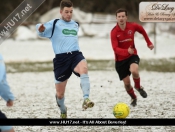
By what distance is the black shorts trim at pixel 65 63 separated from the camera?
18.1 ft

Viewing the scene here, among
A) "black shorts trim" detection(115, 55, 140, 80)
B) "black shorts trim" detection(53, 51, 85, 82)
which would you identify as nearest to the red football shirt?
"black shorts trim" detection(115, 55, 140, 80)

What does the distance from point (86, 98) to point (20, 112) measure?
1791 millimetres

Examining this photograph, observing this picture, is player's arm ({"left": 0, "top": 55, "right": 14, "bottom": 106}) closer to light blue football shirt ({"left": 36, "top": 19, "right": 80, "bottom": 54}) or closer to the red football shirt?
light blue football shirt ({"left": 36, "top": 19, "right": 80, "bottom": 54})

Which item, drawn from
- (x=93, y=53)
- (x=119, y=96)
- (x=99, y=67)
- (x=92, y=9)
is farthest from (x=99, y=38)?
(x=119, y=96)

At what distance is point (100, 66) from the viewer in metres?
12.7

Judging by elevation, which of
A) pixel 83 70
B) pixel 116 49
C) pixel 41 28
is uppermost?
pixel 41 28

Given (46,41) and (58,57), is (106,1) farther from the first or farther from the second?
(58,57)

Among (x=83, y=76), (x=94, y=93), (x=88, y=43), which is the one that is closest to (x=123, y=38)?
(x=83, y=76)

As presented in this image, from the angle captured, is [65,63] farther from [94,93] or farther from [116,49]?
[94,93]

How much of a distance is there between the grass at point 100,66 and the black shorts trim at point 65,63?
19.3 ft

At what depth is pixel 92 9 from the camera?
70.6 ft

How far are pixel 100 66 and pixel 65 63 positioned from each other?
716 centimetres

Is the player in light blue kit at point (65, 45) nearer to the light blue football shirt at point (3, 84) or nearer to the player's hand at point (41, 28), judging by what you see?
the player's hand at point (41, 28)

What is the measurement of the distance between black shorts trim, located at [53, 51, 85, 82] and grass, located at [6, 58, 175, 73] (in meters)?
5.89
